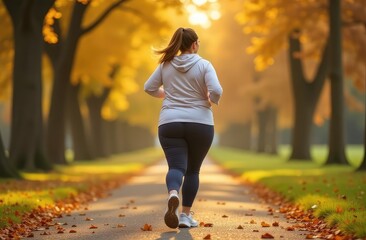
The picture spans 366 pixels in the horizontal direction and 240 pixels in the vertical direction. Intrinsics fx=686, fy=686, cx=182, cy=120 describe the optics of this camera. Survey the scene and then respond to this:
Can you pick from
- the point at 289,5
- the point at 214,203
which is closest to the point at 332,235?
the point at 214,203

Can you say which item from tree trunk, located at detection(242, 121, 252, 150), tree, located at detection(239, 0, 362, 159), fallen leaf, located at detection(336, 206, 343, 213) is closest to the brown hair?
fallen leaf, located at detection(336, 206, 343, 213)

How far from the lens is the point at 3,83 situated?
1052 inches

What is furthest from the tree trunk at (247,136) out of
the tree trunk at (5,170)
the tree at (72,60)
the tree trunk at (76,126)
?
the tree trunk at (5,170)

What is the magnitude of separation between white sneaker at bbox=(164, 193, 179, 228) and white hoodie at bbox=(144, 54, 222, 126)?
806mm

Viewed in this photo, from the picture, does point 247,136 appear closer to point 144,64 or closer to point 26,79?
point 144,64

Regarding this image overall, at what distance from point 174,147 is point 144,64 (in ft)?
114

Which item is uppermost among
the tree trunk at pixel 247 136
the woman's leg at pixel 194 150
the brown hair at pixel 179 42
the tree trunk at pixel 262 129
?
the brown hair at pixel 179 42

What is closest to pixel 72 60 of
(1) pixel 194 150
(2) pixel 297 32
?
(2) pixel 297 32

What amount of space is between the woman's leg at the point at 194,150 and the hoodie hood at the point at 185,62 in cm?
60

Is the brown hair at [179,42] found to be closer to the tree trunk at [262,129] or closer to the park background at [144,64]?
the park background at [144,64]

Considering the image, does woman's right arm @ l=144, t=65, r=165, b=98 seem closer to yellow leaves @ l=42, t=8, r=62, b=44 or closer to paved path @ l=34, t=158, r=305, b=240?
paved path @ l=34, t=158, r=305, b=240

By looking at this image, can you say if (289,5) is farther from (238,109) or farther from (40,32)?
→ (238,109)

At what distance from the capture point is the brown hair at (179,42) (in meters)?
7.07

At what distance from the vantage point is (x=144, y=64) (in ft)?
136
